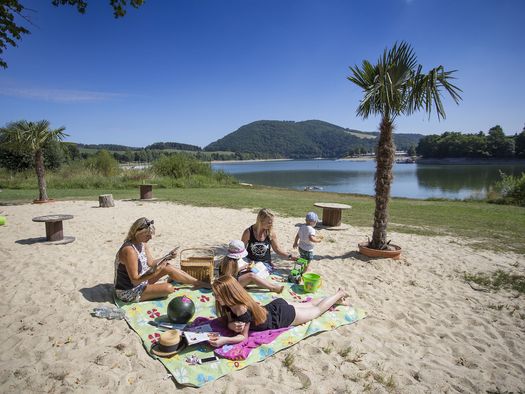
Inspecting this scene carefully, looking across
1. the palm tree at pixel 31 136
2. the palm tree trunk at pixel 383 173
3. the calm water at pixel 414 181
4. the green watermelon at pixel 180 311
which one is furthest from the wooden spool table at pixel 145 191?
the calm water at pixel 414 181

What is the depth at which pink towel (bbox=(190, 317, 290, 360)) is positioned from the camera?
3.49 m

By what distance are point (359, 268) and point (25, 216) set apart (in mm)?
11870

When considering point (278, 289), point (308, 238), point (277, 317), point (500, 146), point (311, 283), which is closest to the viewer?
point (277, 317)

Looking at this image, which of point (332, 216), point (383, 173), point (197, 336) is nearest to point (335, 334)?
point (197, 336)

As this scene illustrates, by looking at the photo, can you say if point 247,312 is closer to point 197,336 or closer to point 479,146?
point 197,336

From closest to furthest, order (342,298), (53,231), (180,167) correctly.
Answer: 1. (342,298)
2. (53,231)
3. (180,167)

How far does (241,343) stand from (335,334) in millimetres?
1286

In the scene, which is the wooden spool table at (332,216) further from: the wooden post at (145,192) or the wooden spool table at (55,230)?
the wooden post at (145,192)

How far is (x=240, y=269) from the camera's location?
5215 millimetres

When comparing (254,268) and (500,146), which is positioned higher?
(500,146)

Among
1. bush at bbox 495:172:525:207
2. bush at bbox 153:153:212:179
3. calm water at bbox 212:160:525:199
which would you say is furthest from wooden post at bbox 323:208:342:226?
bush at bbox 153:153:212:179

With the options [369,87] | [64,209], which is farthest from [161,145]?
[369,87]

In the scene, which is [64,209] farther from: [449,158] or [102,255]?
[449,158]

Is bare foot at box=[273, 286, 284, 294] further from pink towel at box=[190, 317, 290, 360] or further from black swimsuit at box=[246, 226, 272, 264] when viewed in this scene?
pink towel at box=[190, 317, 290, 360]
